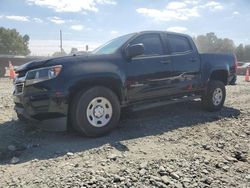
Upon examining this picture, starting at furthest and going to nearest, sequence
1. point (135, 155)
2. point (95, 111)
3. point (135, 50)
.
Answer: point (135, 50) < point (95, 111) < point (135, 155)

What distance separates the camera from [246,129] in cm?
671

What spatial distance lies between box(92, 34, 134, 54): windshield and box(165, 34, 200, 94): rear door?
96cm

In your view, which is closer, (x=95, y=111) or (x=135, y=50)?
(x=95, y=111)

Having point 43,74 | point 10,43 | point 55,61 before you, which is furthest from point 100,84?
point 10,43

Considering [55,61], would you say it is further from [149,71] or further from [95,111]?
[149,71]

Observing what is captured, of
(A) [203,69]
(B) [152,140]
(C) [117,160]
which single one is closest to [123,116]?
(B) [152,140]

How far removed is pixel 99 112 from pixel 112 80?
0.62 metres

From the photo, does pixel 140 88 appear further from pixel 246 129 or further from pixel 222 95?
pixel 222 95

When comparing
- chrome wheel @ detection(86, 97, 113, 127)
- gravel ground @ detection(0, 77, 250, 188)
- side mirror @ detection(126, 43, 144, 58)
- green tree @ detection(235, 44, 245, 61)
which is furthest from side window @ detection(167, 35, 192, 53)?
green tree @ detection(235, 44, 245, 61)

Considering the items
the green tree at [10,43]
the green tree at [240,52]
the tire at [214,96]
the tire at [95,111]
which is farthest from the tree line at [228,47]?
the tire at [95,111]

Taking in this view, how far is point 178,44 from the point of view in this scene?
7406 millimetres

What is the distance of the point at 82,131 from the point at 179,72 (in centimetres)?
258

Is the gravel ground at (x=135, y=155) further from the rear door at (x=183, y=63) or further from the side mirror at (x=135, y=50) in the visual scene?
the side mirror at (x=135, y=50)

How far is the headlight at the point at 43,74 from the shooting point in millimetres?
5397
